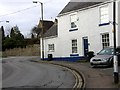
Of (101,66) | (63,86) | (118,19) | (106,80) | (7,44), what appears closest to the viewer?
(63,86)

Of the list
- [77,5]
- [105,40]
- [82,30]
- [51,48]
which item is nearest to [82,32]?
[82,30]

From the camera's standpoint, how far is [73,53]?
37.3 m

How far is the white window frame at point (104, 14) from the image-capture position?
31.6 meters

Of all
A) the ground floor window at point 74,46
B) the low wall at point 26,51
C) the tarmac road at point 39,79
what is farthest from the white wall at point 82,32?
the low wall at point 26,51

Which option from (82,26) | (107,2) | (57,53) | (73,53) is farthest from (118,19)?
(57,53)

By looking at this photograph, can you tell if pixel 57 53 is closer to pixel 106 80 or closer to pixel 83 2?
pixel 83 2

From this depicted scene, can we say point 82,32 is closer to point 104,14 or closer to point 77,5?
point 77,5

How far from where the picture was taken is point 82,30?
117 feet

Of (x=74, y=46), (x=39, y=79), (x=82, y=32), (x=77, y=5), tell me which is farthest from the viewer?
(x=77, y=5)

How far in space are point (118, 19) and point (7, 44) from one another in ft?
170

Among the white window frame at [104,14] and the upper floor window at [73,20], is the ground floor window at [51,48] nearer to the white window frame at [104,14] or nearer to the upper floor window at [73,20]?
the upper floor window at [73,20]

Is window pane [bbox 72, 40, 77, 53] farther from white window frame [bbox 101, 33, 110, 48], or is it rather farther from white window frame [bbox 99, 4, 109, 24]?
white window frame [bbox 99, 4, 109, 24]

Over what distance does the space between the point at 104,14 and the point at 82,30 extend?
4234 mm

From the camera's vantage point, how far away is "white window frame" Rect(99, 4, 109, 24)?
3159cm
